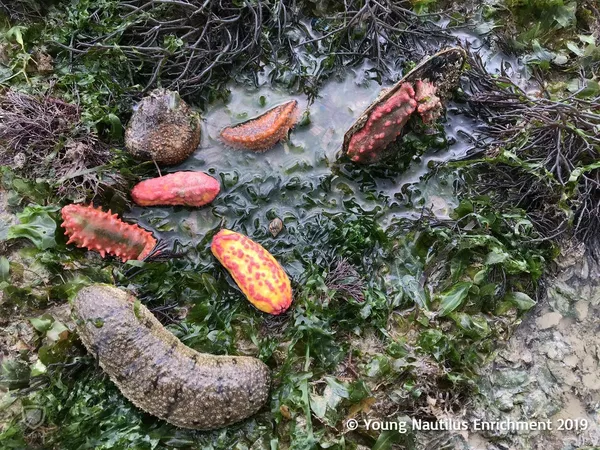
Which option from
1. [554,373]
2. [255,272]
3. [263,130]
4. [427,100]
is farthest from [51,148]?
[554,373]

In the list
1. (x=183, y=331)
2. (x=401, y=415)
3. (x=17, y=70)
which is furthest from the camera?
(x=17, y=70)

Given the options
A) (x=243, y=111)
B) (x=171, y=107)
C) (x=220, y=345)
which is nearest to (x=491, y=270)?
(x=220, y=345)

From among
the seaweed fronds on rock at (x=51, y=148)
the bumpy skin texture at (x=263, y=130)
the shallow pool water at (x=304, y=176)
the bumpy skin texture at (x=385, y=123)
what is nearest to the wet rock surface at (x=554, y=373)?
the shallow pool water at (x=304, y=176)

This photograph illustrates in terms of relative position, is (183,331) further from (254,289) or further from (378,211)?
(378,211)

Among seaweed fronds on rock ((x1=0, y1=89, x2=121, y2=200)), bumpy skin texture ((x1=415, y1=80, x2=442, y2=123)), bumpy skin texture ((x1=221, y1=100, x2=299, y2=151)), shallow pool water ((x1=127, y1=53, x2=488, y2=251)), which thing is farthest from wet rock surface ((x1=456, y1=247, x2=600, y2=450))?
seaweed fronds on rock ((x1=0, y1=89, x2=121, y2=200))

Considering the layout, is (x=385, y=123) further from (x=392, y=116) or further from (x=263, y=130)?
(x=263, y=130)

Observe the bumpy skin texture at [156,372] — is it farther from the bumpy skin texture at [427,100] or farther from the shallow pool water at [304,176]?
the bumpy skin texture at [427,100]
